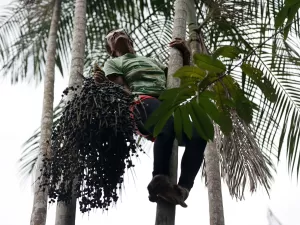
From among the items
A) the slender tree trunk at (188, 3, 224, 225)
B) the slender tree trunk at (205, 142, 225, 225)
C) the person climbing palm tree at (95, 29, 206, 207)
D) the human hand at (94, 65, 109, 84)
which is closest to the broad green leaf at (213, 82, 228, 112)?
the person climbing palm tree at (95, 29, 206, 207)

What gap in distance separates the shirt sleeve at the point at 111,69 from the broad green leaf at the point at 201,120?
1.22m

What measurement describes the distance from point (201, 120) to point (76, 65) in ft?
7.90

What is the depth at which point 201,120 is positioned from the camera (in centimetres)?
213

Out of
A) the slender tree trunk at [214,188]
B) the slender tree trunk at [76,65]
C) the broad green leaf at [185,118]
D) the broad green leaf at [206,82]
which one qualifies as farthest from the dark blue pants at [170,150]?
the slender tree trunk at [214,188]

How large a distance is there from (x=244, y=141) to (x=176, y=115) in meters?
3.26

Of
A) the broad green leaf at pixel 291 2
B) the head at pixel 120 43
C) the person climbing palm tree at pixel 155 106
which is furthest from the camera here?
the head at pixel 120 43

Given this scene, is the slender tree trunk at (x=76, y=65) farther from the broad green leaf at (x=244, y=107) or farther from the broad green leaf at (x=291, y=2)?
the broad green leaf at (x=291, y=2)

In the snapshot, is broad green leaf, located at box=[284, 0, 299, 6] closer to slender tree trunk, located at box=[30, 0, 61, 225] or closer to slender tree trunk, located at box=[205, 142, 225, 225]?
slender tree trunk, located at box=[30, 0, 61, 225]

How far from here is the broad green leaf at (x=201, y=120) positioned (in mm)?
2082

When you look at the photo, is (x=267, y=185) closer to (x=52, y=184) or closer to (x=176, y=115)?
(x=52, y=184)

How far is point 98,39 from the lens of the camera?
677 centimetres

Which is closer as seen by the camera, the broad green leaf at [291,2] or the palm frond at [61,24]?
the broad green leaf at [291,2]

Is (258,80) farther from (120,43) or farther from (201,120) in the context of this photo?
(120,43)

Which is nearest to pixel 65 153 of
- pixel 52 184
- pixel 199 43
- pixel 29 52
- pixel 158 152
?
pixel 52 184
